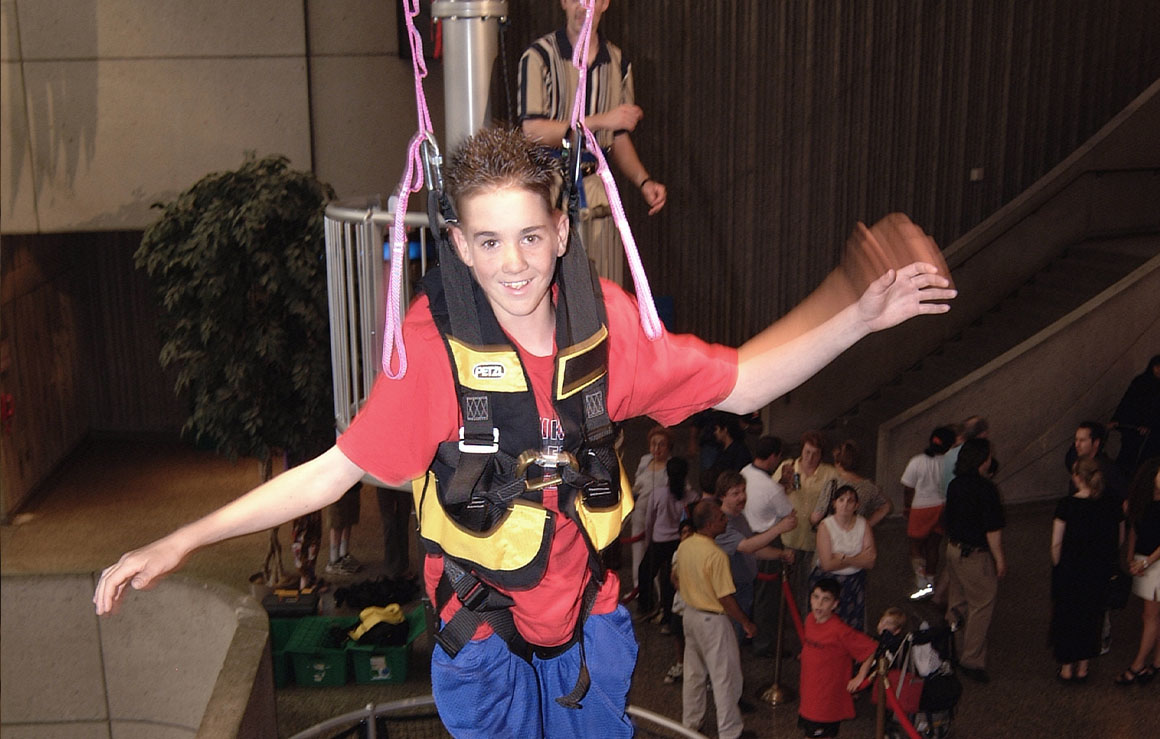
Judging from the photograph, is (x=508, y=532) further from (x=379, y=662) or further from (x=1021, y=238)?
(x=1021, y=238)

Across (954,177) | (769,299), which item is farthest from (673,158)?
(954,177)

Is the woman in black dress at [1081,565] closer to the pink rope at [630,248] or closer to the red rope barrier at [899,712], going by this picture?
the red rope barrier at [899,712]

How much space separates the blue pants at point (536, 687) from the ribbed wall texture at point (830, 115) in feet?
28.2

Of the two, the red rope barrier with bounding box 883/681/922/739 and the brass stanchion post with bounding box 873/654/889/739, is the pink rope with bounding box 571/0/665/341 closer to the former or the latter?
the red rope barrier with bounding box 883/681/922/739

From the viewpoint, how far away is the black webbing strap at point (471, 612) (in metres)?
2.64

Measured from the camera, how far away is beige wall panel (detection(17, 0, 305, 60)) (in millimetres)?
8898

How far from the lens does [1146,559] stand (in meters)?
6.50

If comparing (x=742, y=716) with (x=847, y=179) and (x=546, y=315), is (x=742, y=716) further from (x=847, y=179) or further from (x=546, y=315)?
(x=847, y=179)

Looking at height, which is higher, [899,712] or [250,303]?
[250,303]

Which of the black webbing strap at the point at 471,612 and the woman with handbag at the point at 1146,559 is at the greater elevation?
the black webbing strap at the point at 471,612

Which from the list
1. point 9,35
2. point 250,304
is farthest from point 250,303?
point 9,35

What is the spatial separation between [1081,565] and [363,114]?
5.69 m

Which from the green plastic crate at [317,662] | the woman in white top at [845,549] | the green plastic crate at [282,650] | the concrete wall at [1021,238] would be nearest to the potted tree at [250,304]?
the green plastic crate at [282,650]

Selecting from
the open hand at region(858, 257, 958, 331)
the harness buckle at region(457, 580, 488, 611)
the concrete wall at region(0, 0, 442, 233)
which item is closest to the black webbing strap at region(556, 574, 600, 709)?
the harness buckle at region(457, 580, 488, 611)
